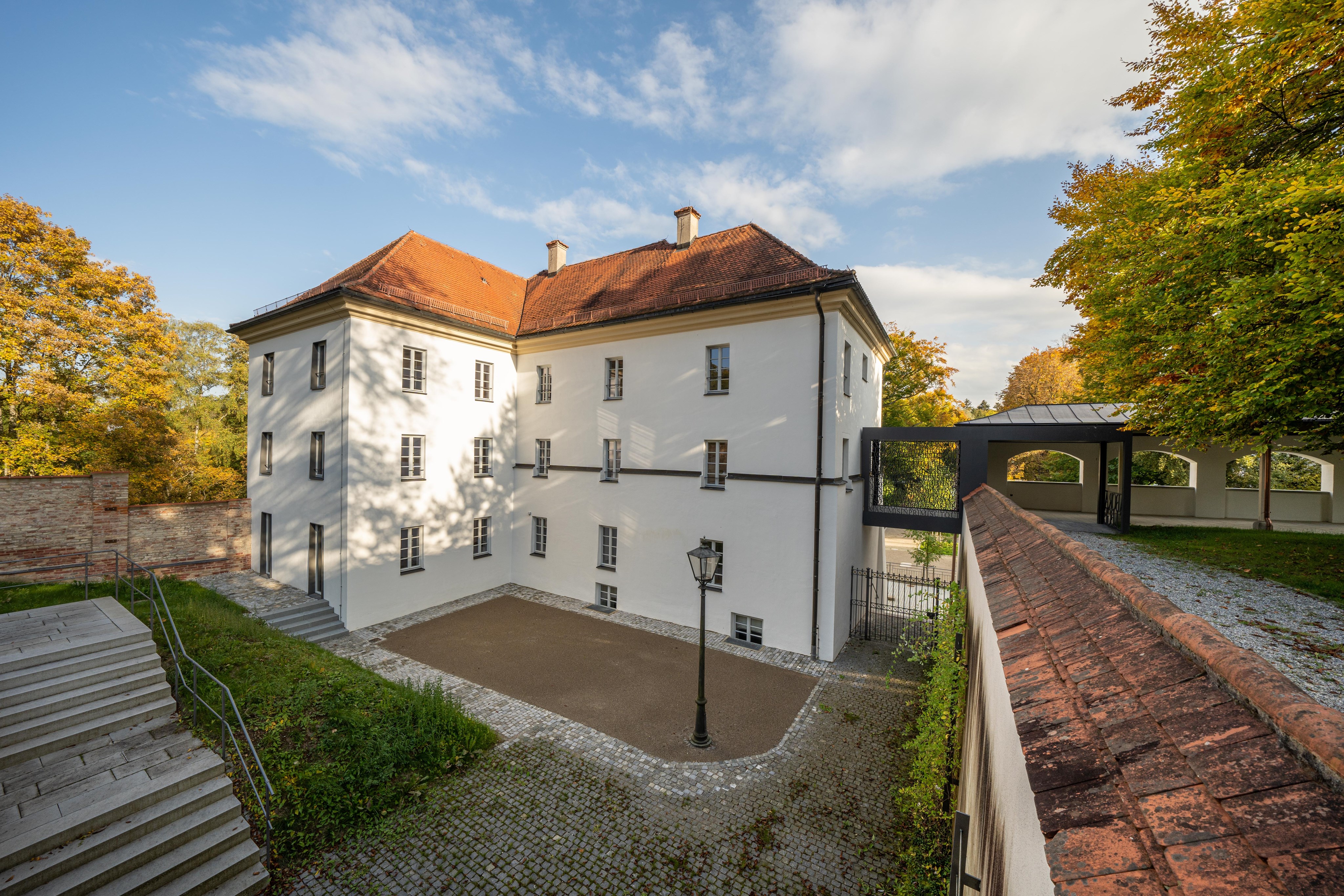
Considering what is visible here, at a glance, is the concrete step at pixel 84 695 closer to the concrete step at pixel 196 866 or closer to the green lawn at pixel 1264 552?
the concrete step at pixel 196 866

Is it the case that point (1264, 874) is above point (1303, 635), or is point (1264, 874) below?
above

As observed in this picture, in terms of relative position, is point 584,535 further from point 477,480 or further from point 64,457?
point 64,457

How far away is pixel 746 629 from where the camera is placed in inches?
543

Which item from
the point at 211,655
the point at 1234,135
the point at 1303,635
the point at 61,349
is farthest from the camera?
the point at 61,349

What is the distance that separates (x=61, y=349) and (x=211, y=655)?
17060mm

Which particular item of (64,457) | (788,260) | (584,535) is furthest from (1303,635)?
(64,457)

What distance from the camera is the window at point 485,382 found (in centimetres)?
1709

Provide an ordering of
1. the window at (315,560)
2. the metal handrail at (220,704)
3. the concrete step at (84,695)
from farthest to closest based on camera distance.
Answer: the window at (315,560) < the concrete step at (84,695) < the metal handrail at (220,704)

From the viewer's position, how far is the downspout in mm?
12539

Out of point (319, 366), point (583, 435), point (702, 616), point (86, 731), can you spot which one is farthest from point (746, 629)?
A: point (319, 366)

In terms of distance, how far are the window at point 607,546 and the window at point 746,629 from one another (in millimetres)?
4209

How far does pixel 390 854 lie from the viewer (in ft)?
21.3

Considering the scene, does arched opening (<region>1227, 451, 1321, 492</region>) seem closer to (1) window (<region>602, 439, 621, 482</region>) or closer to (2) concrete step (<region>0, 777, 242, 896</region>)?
(1) window (<region>602, 439, 621, 482</region>)

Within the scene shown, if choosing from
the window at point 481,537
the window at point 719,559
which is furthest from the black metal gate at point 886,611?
the window at point 481,537
